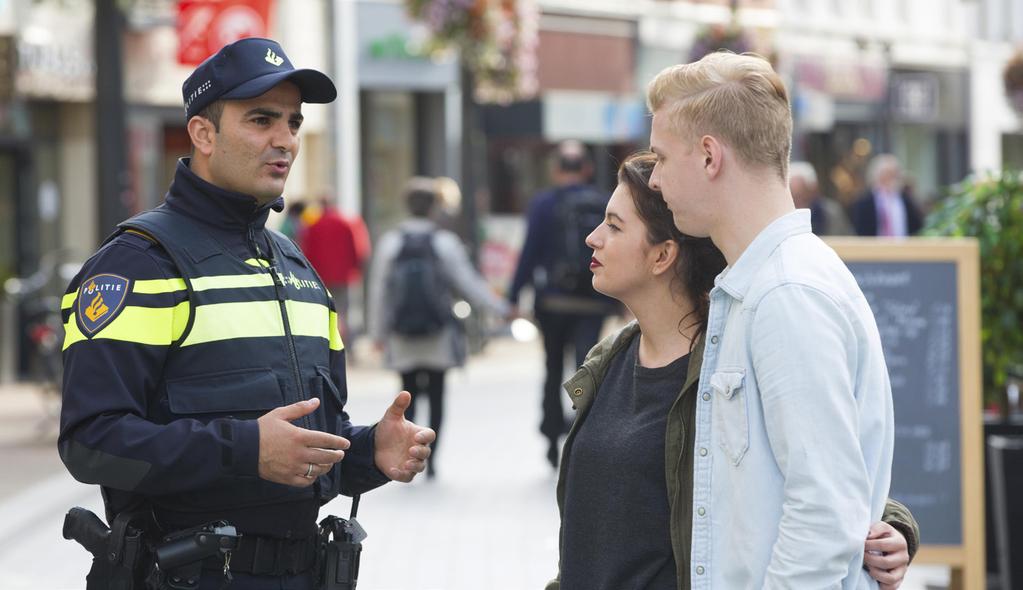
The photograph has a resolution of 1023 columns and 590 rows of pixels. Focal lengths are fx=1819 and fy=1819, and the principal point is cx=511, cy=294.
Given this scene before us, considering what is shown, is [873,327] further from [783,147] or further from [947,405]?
[947,405]

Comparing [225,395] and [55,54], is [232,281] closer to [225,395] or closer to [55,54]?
[225,395]

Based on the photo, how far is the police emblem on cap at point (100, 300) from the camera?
364cm

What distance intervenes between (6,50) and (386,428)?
15850 millimetres

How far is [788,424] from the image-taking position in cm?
305

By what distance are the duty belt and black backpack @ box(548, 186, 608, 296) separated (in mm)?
7240

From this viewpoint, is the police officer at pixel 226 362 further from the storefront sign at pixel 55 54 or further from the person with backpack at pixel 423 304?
the storefront sign at pixel 55 54

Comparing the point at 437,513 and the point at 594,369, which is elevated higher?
the point at 594,369

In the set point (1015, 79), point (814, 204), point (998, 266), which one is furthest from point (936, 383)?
point (814, 204)

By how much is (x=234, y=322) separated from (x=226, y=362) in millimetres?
87

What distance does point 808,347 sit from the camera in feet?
10.0

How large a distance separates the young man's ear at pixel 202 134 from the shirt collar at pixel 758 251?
4.17 ft

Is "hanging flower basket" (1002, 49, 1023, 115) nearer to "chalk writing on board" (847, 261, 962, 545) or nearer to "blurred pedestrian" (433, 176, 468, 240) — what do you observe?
"blurred pedestrian" (433, 176, 468, 240)

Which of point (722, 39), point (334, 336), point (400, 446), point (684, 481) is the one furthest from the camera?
point (722, 39)

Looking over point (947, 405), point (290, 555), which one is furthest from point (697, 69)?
point (947, 405)
